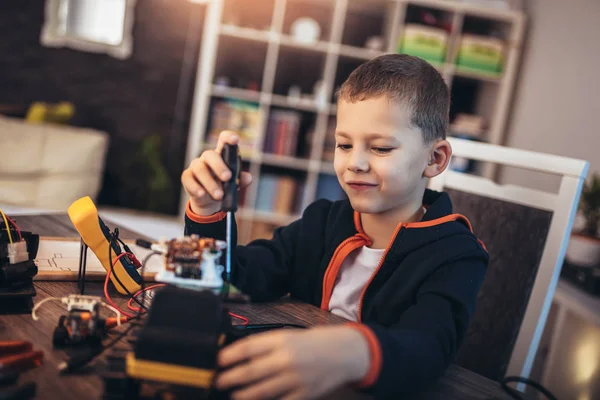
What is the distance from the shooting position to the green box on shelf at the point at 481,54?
386 cm

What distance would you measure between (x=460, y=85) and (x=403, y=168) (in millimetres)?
3516

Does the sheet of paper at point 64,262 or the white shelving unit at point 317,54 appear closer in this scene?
the sheet of paper at point 64,262

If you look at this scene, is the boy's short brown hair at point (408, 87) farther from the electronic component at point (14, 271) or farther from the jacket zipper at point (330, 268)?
the electronic component at point (14, 271)

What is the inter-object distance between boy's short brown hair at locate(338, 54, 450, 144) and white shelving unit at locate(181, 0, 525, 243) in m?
2.83

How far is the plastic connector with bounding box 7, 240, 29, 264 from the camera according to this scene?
810mm

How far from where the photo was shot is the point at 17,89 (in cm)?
437

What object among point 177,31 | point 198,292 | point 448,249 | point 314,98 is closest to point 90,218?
point 198,292

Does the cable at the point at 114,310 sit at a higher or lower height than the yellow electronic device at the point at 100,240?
lower

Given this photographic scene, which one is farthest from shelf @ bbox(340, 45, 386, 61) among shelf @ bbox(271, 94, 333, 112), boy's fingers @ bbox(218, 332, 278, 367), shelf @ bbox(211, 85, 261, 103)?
boy's fingers @ bbox(218, 332, 278, 367)

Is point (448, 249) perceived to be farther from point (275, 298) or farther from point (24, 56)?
point (24, 56)

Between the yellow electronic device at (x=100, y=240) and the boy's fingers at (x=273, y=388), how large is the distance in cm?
42

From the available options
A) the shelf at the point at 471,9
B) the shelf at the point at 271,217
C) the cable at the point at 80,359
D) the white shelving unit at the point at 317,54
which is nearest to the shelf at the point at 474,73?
the white shelving unit at the point at 317,54

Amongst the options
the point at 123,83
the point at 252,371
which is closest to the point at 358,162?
the point at 252,371

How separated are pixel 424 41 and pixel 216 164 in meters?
3.26
